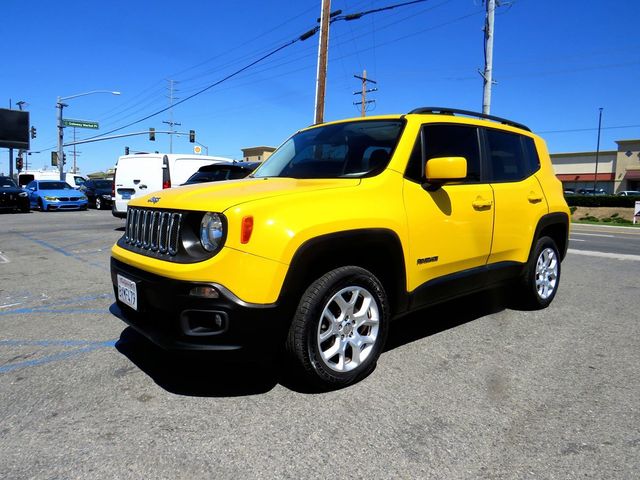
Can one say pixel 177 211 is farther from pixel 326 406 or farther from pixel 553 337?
pixel 553 337

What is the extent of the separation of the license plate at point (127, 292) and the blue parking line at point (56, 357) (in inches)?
25.8

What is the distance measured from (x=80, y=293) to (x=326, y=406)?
3874 mm

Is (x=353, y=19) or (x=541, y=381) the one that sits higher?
(x=353, y=19)

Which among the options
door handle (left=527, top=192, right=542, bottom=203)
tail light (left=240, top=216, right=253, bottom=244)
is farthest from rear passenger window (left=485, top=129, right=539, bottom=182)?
tail light (left=240, top=216, right=253, bottom=244)

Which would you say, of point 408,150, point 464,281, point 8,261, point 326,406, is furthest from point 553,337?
point 8,261

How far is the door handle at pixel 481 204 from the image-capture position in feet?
12.6

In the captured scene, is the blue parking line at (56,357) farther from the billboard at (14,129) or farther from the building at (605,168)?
the building at (605,168)

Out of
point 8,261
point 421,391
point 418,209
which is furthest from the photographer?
point 8,261

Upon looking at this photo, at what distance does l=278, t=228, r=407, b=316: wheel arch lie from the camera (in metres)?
2.71

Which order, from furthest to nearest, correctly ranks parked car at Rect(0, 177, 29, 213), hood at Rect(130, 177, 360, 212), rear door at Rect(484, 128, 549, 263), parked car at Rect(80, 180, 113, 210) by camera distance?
parked car at Rect(80, 180, 113, 210)
parked car at Rect(0, 177, 29, 213)
rear door at Rect(484, 128, 549, 263)
hood at Rect(130, 177, 360, 212)

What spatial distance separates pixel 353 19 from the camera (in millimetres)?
18172

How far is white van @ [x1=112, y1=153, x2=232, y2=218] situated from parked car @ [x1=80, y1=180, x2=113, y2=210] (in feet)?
35.9

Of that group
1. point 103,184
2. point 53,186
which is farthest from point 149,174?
point 103,184

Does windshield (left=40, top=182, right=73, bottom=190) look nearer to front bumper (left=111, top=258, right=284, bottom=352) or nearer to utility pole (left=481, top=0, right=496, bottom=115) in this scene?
utility pole (left=481, top=0, right=496, bottom=115)
